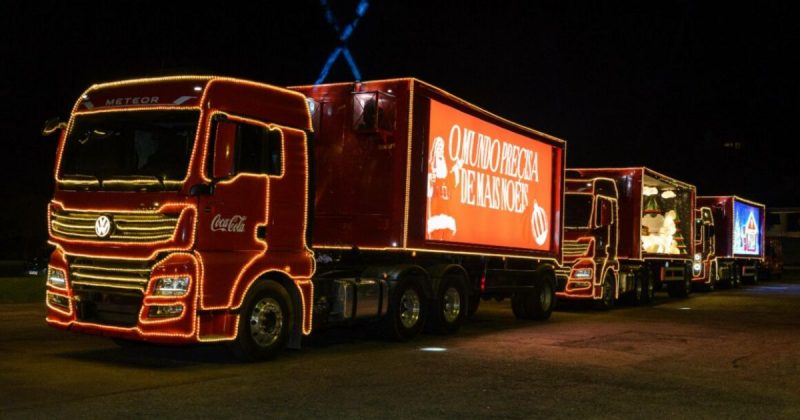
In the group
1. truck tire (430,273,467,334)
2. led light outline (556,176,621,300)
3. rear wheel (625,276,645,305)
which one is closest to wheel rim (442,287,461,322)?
truck tire (430,273,467,334)

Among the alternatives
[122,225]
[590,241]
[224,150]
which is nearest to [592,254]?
[590,241]

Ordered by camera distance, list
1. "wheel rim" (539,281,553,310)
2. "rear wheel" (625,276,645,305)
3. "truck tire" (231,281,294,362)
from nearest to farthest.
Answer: "truck tire" (231,281,294,362), "wheel rim" (539,281,553,310), "rear wheel" (625,276,645,305)

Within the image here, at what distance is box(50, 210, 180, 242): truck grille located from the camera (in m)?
9.67

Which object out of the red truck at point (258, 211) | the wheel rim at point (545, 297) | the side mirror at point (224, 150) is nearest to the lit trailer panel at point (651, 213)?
the wheel rim at point (545, 297)

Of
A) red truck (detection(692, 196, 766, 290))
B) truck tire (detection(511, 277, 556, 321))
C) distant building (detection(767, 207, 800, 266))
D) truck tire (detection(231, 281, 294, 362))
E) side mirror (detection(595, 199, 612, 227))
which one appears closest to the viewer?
truck tire (detection(231, 281, 294, 362))

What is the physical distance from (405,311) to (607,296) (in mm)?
9871

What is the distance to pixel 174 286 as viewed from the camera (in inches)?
380

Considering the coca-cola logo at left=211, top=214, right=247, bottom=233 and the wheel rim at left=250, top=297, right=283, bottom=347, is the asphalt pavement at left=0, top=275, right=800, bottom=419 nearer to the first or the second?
the wheel rim at left=250, top=297, right=283, bottom=347

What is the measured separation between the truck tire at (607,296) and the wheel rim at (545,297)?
364 centimetres

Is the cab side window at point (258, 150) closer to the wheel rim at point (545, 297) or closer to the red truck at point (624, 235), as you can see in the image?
the wheel rim at point (545, 297)

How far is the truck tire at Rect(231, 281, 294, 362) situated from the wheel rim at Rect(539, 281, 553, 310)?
8063 mm

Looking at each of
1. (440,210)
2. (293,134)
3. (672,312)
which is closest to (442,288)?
(440,210)

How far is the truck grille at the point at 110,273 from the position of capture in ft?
32.1

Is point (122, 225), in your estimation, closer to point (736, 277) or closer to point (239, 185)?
point (239, 185)
